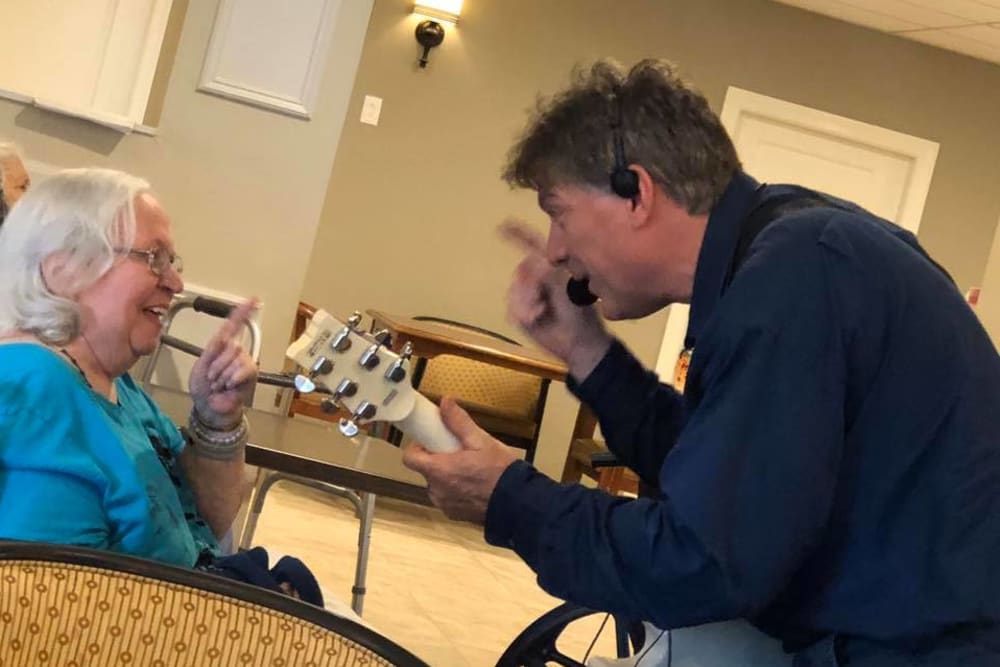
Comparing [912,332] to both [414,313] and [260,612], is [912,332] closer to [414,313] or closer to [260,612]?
[260,612]

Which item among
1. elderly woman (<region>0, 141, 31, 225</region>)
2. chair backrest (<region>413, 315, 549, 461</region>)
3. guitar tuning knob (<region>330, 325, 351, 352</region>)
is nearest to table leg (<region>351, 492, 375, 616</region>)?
elderly woman (<region>0, 141, 31, 225</region>)

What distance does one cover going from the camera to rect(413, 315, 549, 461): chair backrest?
218 inches

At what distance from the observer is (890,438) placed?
3.84ft

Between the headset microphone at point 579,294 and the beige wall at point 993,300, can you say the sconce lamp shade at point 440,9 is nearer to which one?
the beige wall at point 993,300

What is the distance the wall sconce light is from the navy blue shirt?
515 centimetres

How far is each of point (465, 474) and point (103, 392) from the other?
2.10 feet

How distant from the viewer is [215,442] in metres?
1.82

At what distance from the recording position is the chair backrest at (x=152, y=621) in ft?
3.25

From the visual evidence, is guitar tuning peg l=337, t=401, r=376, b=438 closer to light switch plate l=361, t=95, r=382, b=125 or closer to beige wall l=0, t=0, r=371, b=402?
beige wall l=0, t=0, r=371, b=402

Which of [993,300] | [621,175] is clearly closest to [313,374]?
[621,175]

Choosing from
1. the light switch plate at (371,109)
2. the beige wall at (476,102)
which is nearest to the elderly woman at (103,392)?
the beige wall at (476,102)

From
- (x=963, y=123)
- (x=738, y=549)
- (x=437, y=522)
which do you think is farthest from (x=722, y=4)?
(x=738, y=549)

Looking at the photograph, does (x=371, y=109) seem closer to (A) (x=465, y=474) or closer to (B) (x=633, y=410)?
(B) (x=633, y=410)

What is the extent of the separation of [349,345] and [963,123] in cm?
603
